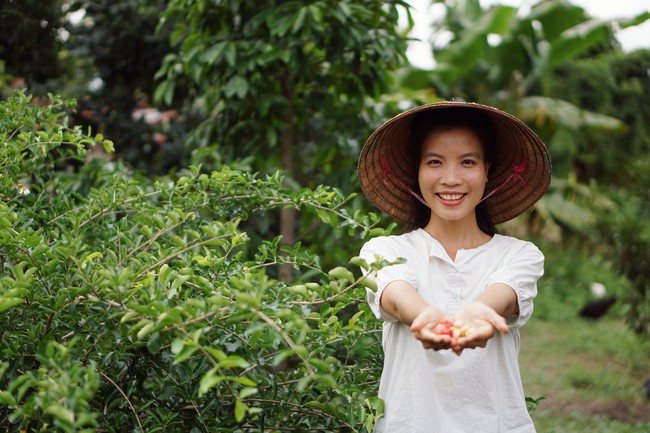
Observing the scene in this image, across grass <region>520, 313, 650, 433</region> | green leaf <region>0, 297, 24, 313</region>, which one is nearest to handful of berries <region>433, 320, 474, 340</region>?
green leaf <region>0, 297, 24, 313</region>

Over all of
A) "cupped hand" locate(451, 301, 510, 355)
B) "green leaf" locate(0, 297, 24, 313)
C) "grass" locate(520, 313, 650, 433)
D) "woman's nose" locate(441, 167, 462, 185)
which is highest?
"woman's nose" locate(441, 167, 462, 185)

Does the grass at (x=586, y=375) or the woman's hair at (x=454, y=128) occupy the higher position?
the woman's hair at (x=454, y=128)

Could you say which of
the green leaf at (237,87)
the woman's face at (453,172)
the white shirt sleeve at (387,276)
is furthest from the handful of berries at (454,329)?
the green leaf at (237,87)

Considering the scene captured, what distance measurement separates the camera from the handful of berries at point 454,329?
133 centimetres

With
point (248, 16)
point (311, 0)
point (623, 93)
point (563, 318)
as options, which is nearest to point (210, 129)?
point (248, 16)

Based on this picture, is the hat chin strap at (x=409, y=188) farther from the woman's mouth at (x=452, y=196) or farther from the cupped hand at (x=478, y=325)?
the cupped hand at (x=478, y=325)

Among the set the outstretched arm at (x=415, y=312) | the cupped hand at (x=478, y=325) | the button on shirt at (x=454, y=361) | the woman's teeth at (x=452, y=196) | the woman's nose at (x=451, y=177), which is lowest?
the button on shirt at (x=454, y=361)

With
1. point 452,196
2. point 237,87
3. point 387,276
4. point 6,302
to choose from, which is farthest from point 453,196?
point 237,87

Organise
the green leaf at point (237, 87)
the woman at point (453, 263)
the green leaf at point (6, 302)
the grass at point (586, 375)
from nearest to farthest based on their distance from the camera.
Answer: the green leaf at point (6, 302), the woman at point (453, 263), the green leaf at point (237, 87), the grass at point (586, 375)

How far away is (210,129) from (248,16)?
0.57 meters

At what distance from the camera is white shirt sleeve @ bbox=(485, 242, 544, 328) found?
1.56 metres

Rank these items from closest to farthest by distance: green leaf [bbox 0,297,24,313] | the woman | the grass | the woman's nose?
green leaf [bbox 0,297,24,313] → the woman → the woman's nose → the grass

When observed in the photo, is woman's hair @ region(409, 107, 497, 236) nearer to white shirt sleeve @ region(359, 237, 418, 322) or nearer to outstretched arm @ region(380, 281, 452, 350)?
white shirt sleeve @ region(359, 237, 418, 322)

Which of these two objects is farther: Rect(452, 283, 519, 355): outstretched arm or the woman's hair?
the woman's hair
